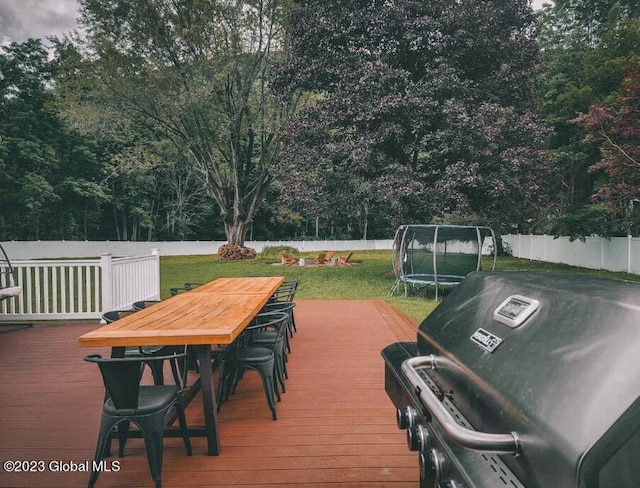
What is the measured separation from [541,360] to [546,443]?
0.69ft

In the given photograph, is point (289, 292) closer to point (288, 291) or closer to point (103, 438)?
point (288, 291)

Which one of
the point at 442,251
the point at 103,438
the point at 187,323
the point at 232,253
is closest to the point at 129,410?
the point at 103,438

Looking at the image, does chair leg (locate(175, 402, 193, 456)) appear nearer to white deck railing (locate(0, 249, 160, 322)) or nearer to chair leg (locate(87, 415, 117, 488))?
chair leg (locate(87, 415, 117, 488))

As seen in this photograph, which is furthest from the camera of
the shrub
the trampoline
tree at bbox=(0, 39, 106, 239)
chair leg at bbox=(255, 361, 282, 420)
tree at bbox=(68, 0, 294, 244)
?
tree at bbox=(0, 39, 106, 239)

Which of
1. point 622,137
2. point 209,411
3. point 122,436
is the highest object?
point 622,137

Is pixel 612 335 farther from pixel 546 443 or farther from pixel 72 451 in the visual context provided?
pixel 72 451

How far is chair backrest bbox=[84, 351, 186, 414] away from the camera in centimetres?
212

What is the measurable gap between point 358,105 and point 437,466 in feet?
35.4

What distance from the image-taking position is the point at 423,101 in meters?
10.8

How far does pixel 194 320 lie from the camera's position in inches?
110

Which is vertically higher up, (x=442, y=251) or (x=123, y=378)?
(x=442, y=251)

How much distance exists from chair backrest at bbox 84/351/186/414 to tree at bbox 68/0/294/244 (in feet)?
45.5

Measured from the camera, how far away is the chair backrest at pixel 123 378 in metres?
2.12

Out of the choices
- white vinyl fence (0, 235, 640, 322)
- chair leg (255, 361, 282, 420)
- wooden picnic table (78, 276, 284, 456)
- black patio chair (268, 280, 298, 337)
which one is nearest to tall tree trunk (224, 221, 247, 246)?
white vinyl fence (0, 235, 640, 322)
